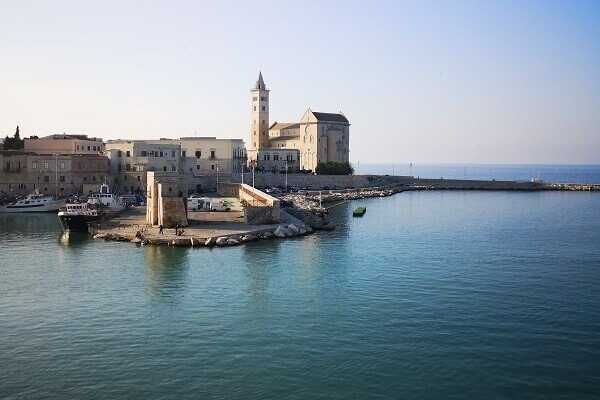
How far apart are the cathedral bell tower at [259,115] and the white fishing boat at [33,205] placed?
4791 cm

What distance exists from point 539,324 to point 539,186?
92.3 meters

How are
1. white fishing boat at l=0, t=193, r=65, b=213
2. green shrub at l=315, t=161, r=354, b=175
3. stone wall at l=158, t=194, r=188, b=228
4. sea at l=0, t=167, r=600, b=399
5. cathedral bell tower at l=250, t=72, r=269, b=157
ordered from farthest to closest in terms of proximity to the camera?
cathedral bell tower at l=250, t=72, r=269, b=157 < green shrub at l=315, t=161, r=354, b=175 < white fishing boat at l=0, t=193, r=65, b=213 < stone wall at l=158, t=194, r=188, b=228 < sea at l=0, t=167, r=600, b=399

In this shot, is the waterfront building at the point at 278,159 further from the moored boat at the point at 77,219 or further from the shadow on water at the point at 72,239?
the shadow on water at the point at 72,239

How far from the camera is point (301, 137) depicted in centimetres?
10231

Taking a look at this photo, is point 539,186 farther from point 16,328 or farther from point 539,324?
point 16,328

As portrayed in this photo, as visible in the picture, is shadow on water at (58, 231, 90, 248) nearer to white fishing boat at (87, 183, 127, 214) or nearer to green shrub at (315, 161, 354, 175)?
white fishing boat at (87, 183, 127, 214)

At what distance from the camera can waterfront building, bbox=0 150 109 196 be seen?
6506 cm

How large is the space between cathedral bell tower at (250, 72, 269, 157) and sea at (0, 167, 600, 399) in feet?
211

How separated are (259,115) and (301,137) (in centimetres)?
879

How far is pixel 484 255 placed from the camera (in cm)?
3884

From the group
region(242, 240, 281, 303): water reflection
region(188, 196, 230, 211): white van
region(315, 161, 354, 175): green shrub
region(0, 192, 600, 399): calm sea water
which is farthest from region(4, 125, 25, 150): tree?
region(242, 240, 281, 303): water reflection

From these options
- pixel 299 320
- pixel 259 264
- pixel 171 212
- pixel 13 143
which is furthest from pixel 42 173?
pixel 299 320

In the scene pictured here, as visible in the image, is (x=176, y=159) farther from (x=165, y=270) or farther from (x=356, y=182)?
(x=165, y=270)

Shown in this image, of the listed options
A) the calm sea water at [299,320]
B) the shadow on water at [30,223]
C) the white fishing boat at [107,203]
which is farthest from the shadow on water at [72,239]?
the white fishing boat at [107,203]
